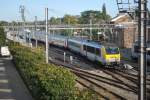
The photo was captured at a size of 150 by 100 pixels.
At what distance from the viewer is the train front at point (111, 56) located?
40.2 m

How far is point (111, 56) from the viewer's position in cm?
4066

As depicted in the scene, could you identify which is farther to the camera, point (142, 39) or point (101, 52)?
point (101, 52)

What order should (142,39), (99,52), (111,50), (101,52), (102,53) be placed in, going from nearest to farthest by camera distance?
(142,39)
(102,53)
(101,52)
(111,50)
(99,52)

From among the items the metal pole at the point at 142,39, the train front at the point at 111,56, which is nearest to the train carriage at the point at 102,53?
the train front at the point at 111,56

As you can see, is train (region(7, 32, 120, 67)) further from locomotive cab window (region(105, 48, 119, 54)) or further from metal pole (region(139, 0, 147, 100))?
metal pole (region(139, 0, 147, 100))

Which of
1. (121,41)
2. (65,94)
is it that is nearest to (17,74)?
(65,94)

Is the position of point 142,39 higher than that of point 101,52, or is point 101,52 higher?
point 142,39

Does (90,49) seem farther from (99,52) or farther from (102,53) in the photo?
(102,53)

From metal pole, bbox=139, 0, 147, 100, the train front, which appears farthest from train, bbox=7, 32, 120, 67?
metal pole, bbox=139, 0, 147, 100

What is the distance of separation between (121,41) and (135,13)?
62.3 m

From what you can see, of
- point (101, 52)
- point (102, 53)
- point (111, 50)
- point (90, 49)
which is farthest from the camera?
point (90, 49)

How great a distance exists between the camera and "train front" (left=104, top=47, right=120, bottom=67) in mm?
40219

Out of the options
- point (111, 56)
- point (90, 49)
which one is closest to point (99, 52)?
point (111, 56)

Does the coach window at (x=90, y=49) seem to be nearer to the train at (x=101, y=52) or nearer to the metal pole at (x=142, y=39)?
the train at (x=101, y=52)
